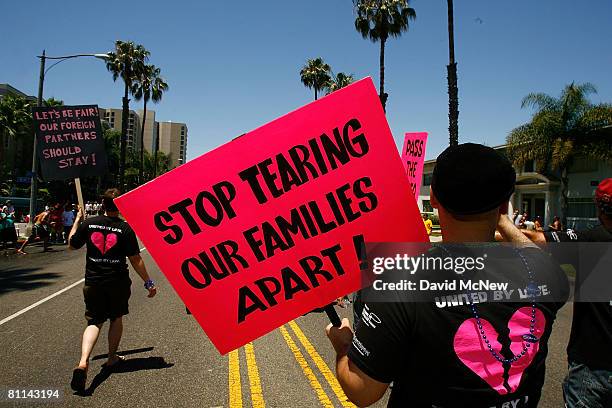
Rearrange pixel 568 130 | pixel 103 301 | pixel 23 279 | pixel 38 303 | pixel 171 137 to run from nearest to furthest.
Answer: pixel 103 301
pixel 38 303
pixel 23 279
pixel 568 130
pixel 171 137

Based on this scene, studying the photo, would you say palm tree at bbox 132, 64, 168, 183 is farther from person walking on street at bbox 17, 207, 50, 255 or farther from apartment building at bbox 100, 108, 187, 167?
apartment building at bbox 100, 108, 187, 167

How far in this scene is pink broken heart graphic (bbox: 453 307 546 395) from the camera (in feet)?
4.43

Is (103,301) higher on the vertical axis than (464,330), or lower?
lower

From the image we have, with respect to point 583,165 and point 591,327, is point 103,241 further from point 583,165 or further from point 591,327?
point 583,165

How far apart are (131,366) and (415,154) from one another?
5612 millimetres

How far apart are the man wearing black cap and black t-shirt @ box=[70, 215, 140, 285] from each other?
4.22 m

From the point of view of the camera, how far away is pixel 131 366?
528cm

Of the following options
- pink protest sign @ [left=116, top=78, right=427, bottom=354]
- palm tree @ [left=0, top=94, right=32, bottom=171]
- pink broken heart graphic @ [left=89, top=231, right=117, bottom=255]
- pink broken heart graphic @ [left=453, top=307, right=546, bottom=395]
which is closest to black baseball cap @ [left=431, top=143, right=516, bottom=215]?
pink broken heart graphic @ [left=453, top=307, right=546, bottom=395]

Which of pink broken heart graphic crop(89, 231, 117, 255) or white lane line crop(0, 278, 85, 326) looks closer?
pink broken heart graphic crop(89, 231, 117, 255)

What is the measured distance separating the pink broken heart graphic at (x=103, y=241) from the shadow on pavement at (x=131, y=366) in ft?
4.46

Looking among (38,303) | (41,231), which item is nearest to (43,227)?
(41,231)

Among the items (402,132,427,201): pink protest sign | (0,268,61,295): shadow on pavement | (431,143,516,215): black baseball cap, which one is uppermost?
(402,132,427,201): pink protest sign

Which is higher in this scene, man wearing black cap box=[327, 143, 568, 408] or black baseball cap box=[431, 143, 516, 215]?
black baseball cap box=[431, 143, 516, 215]

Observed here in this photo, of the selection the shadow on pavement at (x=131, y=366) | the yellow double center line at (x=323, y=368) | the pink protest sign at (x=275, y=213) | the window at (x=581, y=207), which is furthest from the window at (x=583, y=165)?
the pink protest sign at (x=275, y=213)
